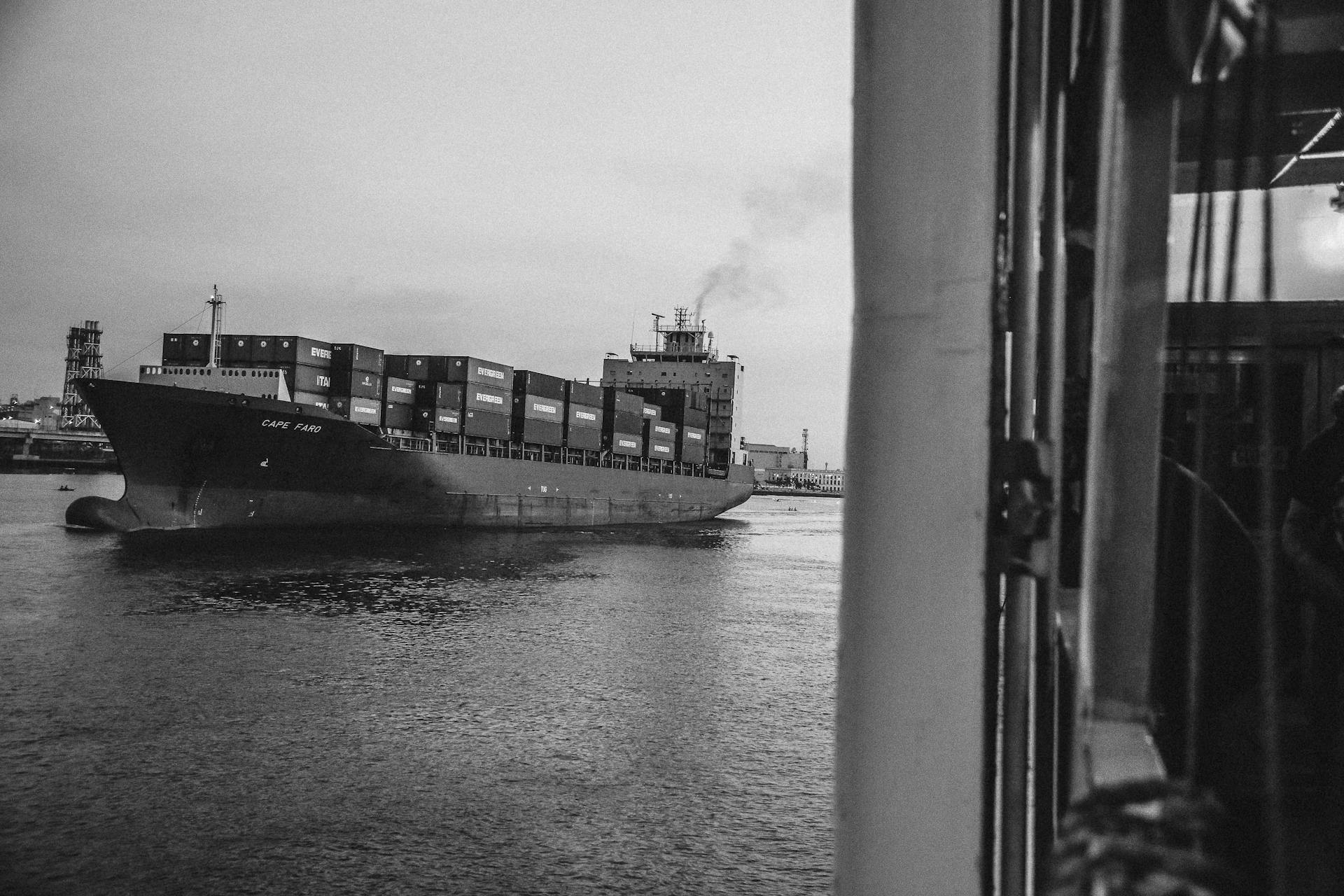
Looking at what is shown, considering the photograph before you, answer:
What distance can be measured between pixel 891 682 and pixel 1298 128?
3317 millimetres

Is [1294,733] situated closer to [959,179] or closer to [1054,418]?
[1054,418]

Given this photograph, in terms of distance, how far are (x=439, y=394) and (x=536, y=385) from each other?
412 cm

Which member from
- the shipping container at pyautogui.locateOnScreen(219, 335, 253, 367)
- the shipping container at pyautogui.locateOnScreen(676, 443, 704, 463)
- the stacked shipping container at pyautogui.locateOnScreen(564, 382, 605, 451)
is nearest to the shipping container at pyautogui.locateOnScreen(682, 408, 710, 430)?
the shipping container at pyautogui.locateOnScreen(676, 443, 704, 463)

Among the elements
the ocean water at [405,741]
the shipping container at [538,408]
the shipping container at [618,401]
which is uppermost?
the shipping container at [618,401]

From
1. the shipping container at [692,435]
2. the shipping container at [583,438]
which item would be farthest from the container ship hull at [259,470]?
the shipping container at [692,435]

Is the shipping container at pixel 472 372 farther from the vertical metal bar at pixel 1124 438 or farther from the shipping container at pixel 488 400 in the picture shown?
the vertical metal bar at pixel 1124 438

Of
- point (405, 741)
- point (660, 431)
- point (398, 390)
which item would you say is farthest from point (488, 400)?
point (405, 741)

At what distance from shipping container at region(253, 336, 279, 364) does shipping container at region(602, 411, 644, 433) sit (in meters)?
12.5

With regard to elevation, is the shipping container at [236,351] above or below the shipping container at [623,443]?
above

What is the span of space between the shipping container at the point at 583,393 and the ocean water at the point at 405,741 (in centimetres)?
1940

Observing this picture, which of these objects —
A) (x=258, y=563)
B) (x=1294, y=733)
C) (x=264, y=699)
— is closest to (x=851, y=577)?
(x=1294, y=733)

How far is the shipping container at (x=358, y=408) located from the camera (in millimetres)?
25484

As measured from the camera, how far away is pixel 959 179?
4.79 ft

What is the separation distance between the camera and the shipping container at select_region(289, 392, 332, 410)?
2516 centimetres
